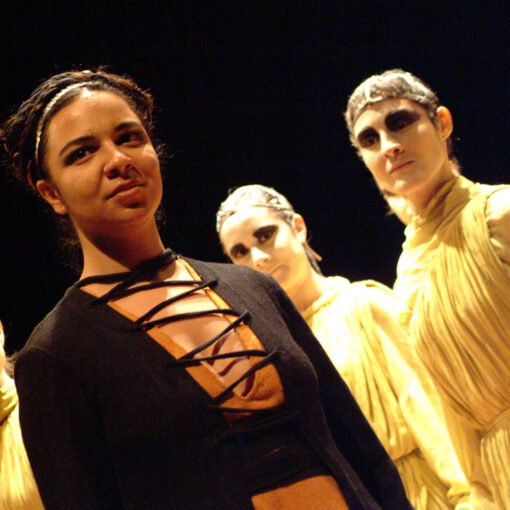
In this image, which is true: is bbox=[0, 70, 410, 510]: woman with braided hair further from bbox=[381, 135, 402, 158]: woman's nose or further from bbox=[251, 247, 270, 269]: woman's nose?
bbox=[251, 247, 270, 269]: woman's nose

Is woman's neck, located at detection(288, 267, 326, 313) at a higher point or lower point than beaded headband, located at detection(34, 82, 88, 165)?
lower

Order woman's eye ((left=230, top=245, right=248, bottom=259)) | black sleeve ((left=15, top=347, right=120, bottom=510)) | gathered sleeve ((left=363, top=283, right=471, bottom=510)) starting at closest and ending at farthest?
black sleeve ((left=15, top=347, right=120, bottom=510)) → gathered sleeve ((left=363, top=283, right=471, bottom=510)) → woman's eye ((left=230, top=245, right=248, bottom=259))

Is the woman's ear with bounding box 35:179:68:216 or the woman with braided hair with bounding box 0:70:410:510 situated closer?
the woman with braided hair with bounding box 0:70:410:510

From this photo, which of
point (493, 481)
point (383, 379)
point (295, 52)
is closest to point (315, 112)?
point (295, 52)

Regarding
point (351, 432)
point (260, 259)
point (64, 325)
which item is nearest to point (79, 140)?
point (64, 325)

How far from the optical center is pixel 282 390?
48.2 inches

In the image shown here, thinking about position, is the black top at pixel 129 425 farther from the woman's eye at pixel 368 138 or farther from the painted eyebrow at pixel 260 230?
the painted eyebrow at pixel 260 230

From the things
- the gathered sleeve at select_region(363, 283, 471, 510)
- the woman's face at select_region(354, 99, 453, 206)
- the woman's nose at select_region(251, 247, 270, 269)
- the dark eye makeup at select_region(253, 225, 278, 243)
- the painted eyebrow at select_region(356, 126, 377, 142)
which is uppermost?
the painted eyebrow at select_region(356, 126, 377, 142)

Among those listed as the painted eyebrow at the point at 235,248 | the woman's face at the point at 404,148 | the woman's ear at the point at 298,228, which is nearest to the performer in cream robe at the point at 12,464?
the painted eyebrow at the point at 235,248

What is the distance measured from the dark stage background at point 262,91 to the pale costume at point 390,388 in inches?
50.6

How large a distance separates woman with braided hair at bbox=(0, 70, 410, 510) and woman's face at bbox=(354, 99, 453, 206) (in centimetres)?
113

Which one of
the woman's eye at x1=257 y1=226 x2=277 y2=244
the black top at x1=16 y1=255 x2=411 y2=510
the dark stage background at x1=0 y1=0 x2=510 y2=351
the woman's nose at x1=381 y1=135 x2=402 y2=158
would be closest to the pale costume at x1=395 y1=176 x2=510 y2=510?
the woman's nose at x1=381 y1=135 x2=402 y2=158

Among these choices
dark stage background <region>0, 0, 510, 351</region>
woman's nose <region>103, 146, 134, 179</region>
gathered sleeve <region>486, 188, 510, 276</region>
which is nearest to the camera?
woman's nose <region>103, 146, 134, 179</region>

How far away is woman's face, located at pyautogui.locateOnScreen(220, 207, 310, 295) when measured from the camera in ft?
9.61
